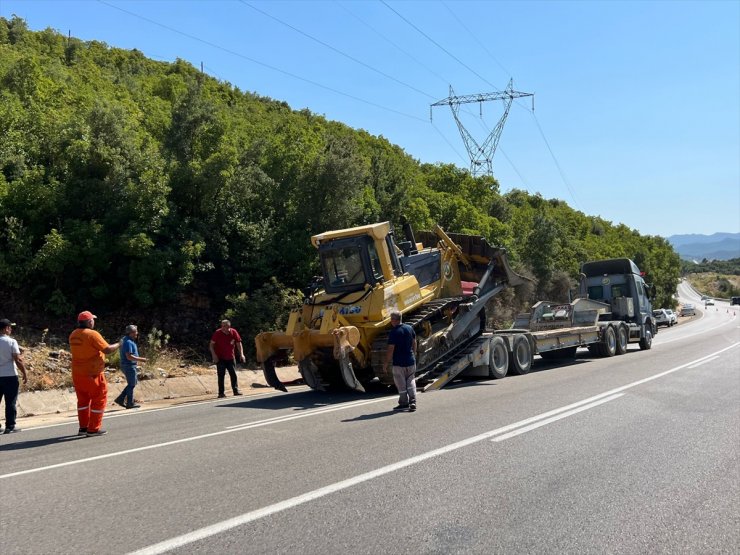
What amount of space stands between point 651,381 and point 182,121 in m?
19.9

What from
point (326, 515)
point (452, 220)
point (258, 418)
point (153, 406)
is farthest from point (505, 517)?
point (452, 220)

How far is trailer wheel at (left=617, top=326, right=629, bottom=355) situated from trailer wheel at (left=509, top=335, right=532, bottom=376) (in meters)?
6.63

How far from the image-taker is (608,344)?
67.5ft

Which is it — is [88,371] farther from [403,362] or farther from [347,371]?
[403,362]

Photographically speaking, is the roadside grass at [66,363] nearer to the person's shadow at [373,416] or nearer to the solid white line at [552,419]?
the person's shadow at [373,416]

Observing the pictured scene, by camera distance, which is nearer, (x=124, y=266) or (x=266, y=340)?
(x=266, y=340)

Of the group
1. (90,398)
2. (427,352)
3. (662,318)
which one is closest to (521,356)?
(427,352)

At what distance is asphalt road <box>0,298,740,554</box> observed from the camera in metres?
4.53

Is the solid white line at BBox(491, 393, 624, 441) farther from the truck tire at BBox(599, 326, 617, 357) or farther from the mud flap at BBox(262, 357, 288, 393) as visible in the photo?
the truck tire at BBox(599, 326, 617, 357)

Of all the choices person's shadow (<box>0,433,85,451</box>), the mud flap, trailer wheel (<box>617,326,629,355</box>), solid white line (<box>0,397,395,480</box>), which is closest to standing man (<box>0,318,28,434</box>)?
person's shadow (<box>0,433,85,451</box>)

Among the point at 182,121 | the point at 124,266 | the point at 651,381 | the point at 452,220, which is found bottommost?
the point at 651,381

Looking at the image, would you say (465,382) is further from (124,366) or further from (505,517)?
(505,517)

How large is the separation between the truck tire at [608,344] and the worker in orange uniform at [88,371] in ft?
52.8

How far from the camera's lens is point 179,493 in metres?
5.63
